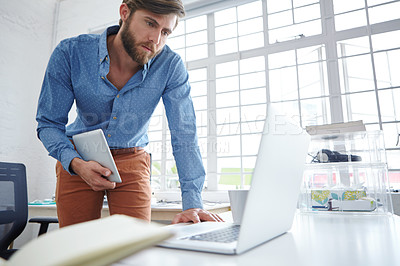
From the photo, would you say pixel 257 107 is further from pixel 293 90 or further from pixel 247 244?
pixel 247 244

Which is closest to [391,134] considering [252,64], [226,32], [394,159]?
[394,159]

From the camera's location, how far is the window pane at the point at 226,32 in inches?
128

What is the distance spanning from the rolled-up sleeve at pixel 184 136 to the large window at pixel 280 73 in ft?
5.72

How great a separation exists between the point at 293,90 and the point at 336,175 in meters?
1.77

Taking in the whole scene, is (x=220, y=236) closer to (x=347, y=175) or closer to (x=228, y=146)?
(x=347, y=175)

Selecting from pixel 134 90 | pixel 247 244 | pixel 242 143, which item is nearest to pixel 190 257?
pixel 247 244

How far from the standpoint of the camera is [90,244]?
257mm

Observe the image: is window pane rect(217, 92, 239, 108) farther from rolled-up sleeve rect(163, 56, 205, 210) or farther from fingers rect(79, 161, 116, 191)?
fingers rect(79, 161, 116, 191)

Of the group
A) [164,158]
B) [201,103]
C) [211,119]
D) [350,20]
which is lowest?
[164,158]

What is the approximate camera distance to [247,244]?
43 cm

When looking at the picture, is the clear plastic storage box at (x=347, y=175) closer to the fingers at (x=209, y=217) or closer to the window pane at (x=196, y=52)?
the fingers at (x=209, y=217)

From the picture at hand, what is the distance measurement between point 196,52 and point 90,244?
3345mm

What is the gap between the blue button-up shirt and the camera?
3.82 ft

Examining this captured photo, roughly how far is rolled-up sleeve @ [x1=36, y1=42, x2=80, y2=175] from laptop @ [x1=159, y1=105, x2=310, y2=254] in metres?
0.77
